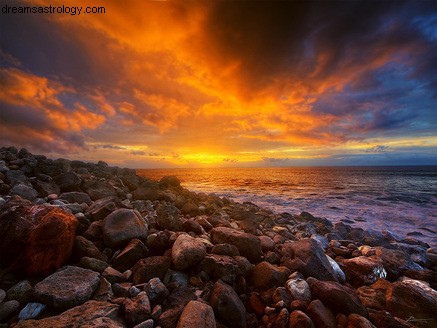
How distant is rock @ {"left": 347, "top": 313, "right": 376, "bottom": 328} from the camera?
3.17 m

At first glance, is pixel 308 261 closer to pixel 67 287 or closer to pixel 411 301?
pixel 411 301

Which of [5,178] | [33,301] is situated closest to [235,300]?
[33,301]

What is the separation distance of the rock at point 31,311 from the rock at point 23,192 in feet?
15.9

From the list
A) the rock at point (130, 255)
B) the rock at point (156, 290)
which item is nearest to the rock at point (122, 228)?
the rock at point (130, 255)

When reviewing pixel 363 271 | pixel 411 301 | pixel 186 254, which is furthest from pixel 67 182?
pixel 411 301

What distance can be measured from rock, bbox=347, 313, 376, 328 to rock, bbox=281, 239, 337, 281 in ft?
4.04

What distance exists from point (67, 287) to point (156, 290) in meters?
1.29

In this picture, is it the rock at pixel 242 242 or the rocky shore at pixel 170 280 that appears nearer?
the rocky shore at pixel 170 280

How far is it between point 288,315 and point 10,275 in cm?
452

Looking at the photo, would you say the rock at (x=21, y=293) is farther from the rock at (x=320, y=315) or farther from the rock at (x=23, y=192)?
the rock at (x=23, y=192)

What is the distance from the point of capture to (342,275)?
500 centimetres

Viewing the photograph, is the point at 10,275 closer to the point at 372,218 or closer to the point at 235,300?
the point at 235,300

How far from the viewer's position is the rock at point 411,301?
151 inches

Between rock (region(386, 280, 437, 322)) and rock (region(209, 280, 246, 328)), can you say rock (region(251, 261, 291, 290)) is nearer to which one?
rock (region(209, 280, 246, 328))
